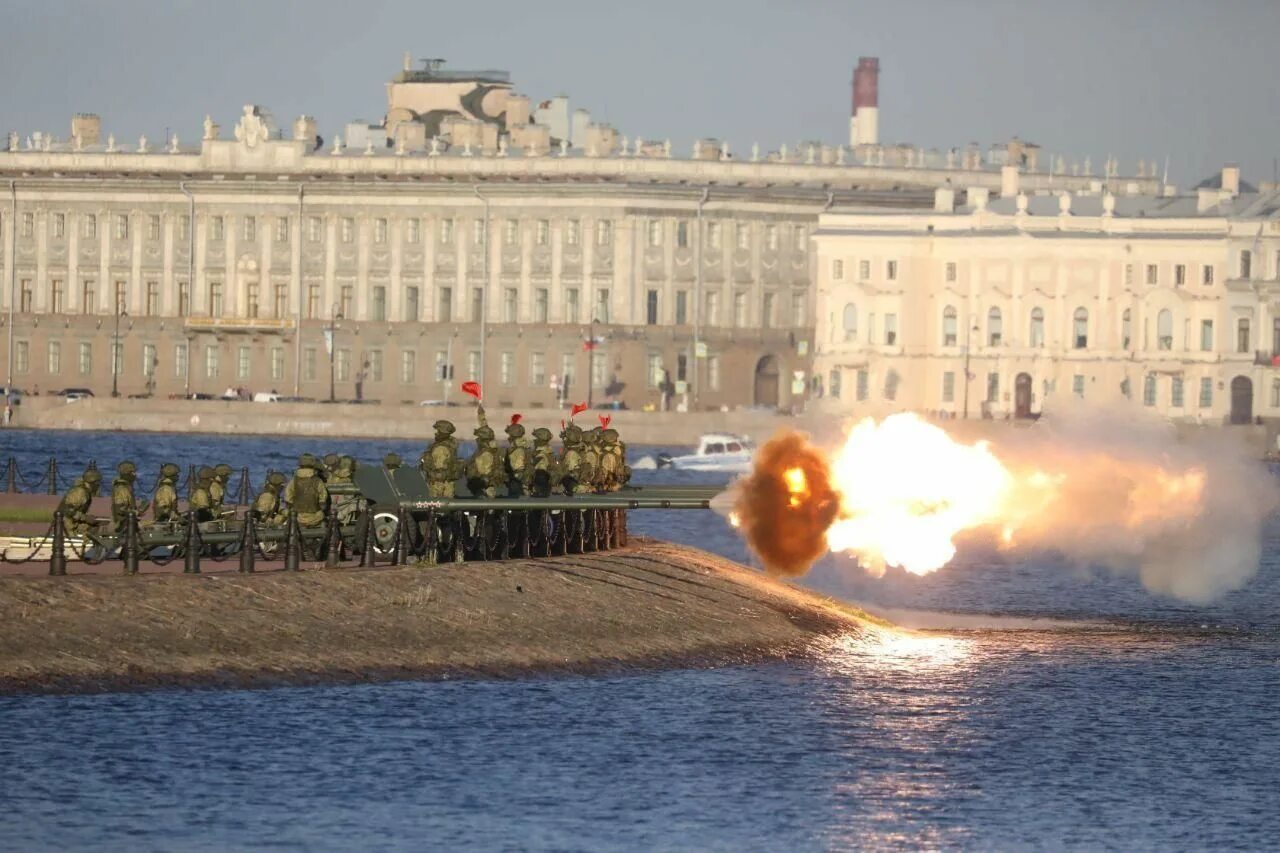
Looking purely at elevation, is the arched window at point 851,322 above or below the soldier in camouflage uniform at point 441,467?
above

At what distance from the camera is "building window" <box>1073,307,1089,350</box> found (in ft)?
500

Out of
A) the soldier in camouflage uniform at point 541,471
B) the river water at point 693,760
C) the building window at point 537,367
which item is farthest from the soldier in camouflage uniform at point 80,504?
the building window at point 537,367

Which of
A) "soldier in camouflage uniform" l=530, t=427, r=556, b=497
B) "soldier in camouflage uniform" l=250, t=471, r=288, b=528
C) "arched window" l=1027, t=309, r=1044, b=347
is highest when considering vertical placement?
"arched window" l=1027, t=309, r=1044, b=347

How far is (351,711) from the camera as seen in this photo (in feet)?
137

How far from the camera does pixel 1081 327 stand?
152750 mm

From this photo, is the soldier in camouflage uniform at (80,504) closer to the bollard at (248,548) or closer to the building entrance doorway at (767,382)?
the bollard at (248,548)

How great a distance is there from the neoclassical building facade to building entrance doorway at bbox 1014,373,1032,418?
0.08 metres

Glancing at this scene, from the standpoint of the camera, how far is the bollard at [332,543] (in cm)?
4662

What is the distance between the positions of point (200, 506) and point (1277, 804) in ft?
52.6

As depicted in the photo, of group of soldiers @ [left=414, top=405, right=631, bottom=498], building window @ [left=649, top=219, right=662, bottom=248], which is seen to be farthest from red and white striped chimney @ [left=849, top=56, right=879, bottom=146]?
group of soldiers @ [left=414, top=405, right=631, bottom=498]

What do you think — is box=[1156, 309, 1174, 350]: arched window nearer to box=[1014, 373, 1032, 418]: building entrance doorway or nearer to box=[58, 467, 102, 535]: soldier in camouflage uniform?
box=[1014, 373, 1032, 418]: building entrance doorway

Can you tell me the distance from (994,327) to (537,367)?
22363 millimetres

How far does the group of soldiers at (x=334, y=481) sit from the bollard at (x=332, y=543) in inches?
20.9

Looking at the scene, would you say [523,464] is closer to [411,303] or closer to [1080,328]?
[1080,328]
